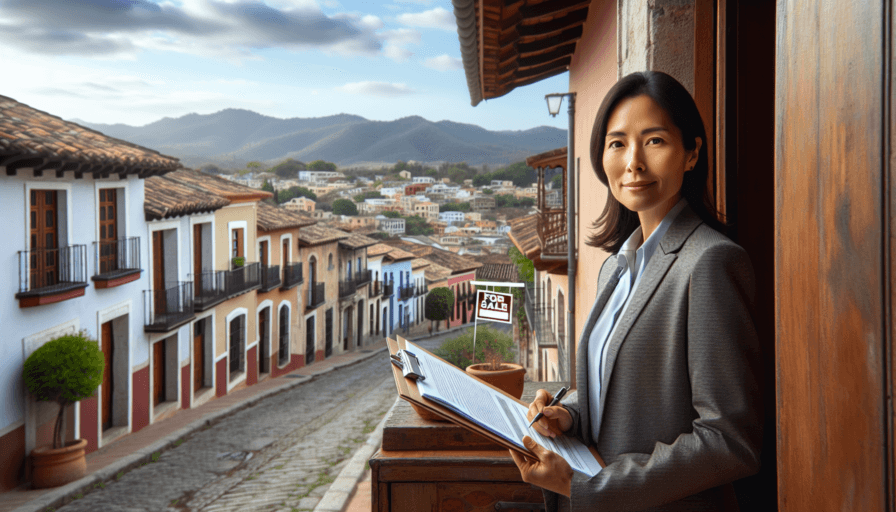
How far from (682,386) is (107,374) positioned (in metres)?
14.2

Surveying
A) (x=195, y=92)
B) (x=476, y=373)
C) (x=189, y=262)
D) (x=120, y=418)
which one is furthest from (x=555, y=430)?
(x=195, y=92)

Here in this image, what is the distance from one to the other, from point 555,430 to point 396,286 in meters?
36.1

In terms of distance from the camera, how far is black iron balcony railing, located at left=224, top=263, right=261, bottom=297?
692 inches

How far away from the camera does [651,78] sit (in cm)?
123

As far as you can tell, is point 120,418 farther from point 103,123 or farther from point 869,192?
point 103,123

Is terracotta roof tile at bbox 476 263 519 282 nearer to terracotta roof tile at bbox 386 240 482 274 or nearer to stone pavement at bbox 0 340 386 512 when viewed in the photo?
terracotta roof tile at bbox 386 240 482 274

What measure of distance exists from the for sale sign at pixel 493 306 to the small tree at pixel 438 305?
38.9 metres

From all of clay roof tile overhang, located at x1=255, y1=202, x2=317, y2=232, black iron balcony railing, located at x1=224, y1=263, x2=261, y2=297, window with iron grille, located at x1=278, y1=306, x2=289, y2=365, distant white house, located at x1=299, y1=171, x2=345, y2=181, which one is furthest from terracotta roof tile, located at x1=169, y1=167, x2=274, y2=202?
distant white house, located at x1=299, y1=171, x2=345, y2=181

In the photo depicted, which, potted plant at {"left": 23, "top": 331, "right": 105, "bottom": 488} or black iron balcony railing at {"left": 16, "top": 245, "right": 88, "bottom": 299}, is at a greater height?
black iron balcony railing at {"left": 16, "top": 245, "right": 88, "bottom": 299}

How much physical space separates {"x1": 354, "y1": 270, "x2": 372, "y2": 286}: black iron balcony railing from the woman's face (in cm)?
2869

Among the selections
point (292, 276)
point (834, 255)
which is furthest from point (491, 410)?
point (292, 276)

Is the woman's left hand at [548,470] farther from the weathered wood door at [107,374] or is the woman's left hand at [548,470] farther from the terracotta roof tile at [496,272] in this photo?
the terracotta roof tile at [496,272]

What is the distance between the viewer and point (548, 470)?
1.12m

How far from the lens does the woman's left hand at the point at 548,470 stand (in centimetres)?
112
